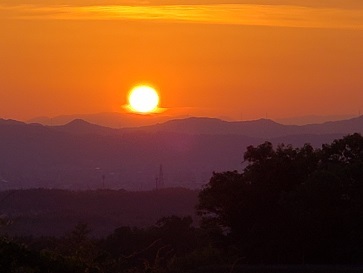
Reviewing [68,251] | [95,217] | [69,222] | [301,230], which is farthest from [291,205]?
[95,217]

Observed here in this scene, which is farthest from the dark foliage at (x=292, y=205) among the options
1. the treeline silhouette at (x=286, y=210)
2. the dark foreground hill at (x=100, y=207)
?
the dark foreground hill at (x=100, y=207)

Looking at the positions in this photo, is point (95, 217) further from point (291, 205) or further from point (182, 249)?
point (291, 205)

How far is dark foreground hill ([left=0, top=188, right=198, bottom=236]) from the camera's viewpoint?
270ft

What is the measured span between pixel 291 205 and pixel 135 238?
12.6m

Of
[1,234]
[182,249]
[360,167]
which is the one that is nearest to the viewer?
[1,234]

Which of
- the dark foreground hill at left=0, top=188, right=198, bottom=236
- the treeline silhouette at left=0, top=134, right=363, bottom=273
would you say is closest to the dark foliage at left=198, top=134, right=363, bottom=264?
the treeline silhouette at left=0, top=134, right=363, bottom=273

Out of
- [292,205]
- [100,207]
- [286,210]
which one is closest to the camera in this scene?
[292,205]

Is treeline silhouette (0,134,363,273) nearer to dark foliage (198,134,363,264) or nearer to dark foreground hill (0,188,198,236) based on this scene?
dark foliage (198,134,363,264)

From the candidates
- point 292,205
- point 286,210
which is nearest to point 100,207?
point 286,210

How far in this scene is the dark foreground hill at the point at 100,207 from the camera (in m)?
82.2

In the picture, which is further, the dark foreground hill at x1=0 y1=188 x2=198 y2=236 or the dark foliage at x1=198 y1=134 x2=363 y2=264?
the dark foreground hill at x1=0 y1=188 x2=198 y2=236

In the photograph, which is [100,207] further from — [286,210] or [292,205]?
[292,205]

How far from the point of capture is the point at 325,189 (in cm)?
3316

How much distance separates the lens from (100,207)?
99.2 m
